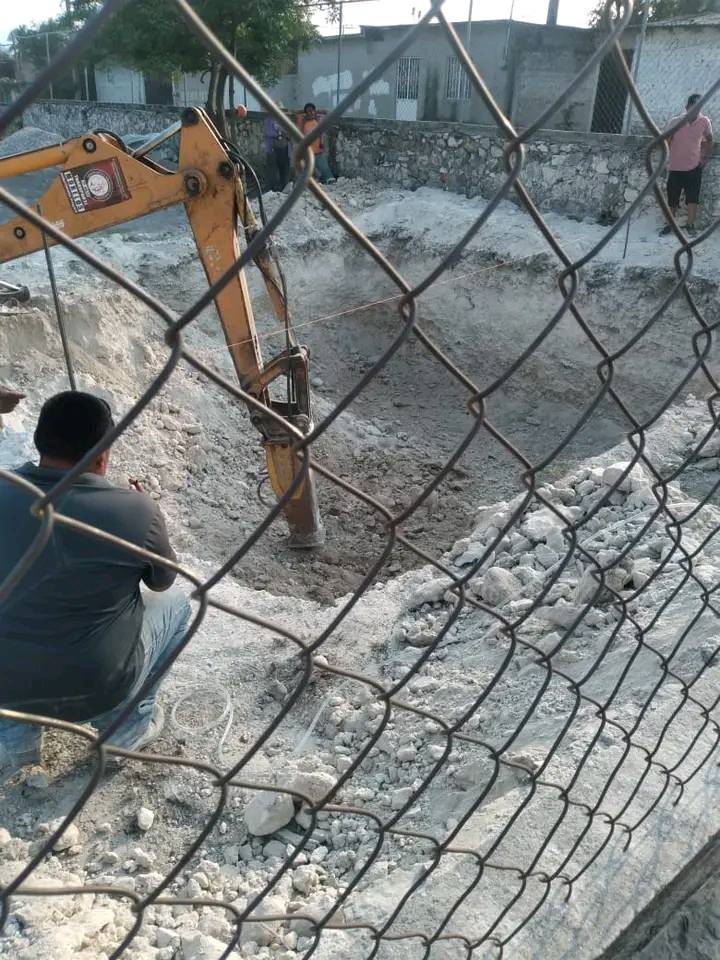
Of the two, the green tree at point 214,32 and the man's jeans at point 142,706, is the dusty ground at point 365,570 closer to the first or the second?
the man's jeans at point 142,706

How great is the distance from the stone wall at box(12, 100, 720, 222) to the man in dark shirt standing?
8.29m

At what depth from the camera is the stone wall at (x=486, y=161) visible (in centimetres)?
942

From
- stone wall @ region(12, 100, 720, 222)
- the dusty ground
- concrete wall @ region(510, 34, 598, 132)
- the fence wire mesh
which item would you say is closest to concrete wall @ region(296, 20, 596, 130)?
concrete wall @ region(510, 34, 598, 132)

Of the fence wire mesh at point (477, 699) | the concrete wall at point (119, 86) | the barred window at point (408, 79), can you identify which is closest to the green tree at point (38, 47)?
the concrete wall at point (119, 86)

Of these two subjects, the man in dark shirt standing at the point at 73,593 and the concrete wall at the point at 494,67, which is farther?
the concrete wall at the point at 494,67

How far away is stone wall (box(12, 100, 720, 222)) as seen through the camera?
942 cm

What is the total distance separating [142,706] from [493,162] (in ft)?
30.3

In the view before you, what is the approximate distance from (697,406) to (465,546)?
3.01m

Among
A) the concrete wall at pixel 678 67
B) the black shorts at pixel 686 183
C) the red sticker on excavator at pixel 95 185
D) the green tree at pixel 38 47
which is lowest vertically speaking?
the red sticker on excavator at pixel 95 185

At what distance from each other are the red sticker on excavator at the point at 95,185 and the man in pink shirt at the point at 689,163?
6.02m

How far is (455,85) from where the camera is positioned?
50.6 feet

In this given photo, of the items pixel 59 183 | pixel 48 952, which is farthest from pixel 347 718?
pixel 59 183

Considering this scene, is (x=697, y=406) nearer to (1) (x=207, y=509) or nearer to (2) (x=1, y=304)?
(1) (x=207, y=509)

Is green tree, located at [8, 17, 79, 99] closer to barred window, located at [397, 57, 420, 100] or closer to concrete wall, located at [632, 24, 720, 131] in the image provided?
barred window, located at [397, 57, 420, 100]
